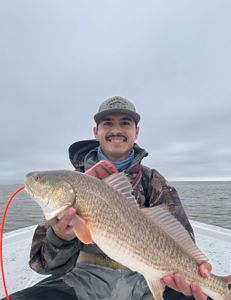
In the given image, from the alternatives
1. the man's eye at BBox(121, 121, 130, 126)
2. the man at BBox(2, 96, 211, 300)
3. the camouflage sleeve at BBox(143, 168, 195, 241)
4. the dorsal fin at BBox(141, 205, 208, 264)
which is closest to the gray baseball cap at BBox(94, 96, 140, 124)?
the man at BBox(2, 96, 211, 300)

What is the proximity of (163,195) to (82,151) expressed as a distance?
1314 mm

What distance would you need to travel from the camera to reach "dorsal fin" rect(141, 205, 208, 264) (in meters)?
2.97

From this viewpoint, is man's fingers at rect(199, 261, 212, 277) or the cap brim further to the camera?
the cap brim

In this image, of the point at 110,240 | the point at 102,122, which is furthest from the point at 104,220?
the point at 102,122

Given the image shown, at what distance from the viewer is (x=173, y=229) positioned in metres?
3.01

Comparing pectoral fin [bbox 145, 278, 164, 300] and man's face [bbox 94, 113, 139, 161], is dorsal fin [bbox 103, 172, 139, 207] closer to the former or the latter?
pectoral fin [bbox 145, 278, 164, 300]

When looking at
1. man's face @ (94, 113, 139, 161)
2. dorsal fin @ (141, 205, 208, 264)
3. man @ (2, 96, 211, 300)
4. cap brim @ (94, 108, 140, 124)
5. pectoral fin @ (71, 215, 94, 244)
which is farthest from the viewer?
man's face @ (94, 113, 139, 161)

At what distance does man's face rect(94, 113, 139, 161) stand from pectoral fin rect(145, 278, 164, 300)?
5.64 ft

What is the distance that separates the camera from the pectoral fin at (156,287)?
2.84 metres

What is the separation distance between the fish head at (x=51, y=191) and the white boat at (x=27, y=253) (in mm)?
2387

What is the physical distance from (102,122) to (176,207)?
144cm

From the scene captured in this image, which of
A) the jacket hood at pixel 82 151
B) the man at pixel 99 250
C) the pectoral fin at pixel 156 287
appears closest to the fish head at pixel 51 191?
the man at pixel 99 250

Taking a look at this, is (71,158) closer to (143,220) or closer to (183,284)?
(143,220)

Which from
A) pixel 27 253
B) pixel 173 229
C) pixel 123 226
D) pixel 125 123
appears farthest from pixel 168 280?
pixel 27 253
